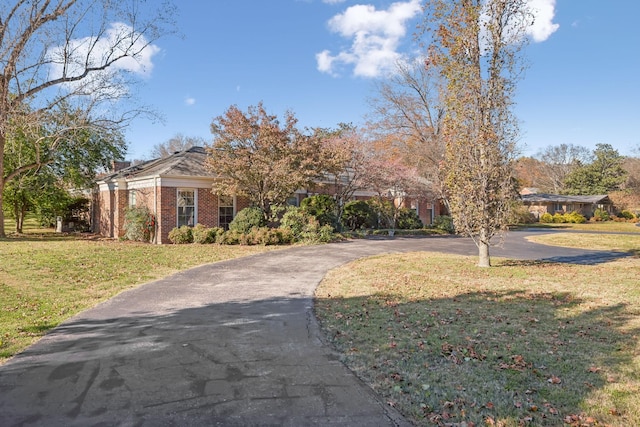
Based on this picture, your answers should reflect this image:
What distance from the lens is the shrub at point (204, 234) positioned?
53.2 ft

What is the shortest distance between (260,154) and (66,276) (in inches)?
364

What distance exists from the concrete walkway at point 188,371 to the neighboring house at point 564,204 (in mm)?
46874

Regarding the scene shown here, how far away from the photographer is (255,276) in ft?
31.2

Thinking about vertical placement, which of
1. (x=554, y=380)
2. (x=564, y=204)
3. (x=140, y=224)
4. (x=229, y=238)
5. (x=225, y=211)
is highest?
(x=564, y=204)

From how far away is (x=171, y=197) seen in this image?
17062 millimetres

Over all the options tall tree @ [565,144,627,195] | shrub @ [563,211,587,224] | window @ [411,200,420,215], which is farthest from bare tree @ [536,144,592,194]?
window @ [411,200,420,215]

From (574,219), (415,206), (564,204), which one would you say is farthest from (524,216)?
(415,206)

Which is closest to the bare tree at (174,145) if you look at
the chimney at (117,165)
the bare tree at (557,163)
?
the chimney at (117,165)

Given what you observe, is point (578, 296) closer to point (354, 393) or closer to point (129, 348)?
point (354, 393)

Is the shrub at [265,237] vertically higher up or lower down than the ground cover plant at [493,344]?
higher up

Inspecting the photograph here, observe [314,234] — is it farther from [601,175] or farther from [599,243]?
[601,175]

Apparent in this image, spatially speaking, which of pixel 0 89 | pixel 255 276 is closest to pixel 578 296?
pixel 255 276

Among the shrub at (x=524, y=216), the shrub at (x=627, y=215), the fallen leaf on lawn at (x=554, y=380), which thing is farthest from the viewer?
the shrub at (x=627, y=215)

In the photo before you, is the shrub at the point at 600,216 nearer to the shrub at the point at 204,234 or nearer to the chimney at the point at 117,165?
the shrub at the point at 204,234
